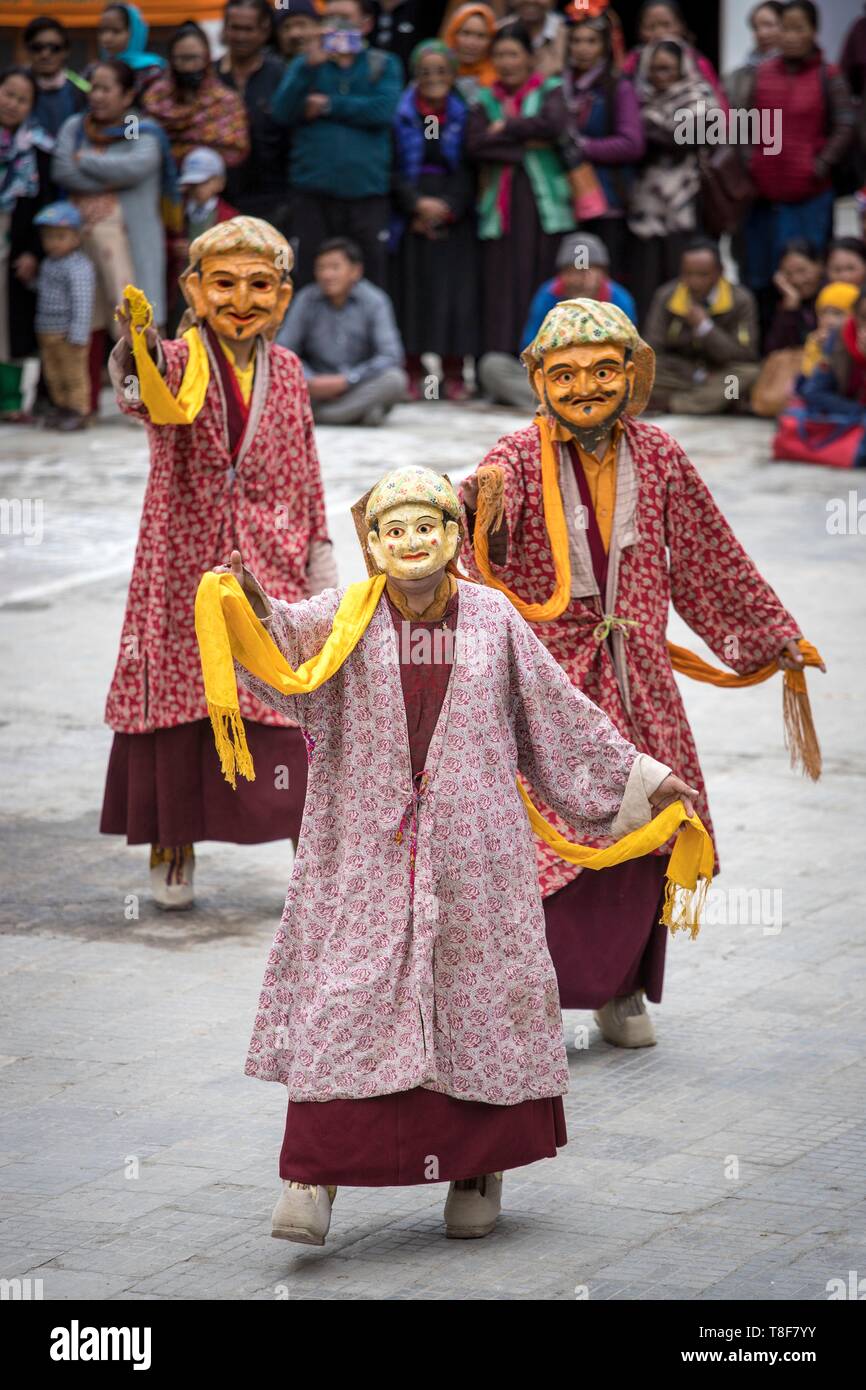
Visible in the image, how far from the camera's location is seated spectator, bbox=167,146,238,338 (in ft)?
47.5

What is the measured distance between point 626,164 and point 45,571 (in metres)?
5.40

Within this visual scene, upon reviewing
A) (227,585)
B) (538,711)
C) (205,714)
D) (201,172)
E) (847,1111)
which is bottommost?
(847,1111)

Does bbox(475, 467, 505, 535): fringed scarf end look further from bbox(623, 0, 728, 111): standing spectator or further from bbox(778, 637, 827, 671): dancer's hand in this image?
bbox(623, 0, 728, 111): standing spectator

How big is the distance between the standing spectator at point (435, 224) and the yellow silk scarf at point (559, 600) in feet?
29.3

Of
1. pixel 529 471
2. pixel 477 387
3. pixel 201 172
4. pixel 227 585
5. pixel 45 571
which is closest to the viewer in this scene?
pixel 227 585

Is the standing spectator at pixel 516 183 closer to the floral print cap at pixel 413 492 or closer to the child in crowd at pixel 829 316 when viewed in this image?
the child in crowd at pixel 829 316

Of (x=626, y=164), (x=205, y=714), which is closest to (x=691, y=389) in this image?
(x=626, y=164)

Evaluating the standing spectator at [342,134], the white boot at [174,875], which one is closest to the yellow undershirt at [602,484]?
the white boot at [174,875]

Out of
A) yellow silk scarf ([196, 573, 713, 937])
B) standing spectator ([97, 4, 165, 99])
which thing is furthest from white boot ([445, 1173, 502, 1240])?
standing spectator ([97, 4, 165, 99])

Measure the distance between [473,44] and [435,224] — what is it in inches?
50.4

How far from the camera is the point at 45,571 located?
11.4m

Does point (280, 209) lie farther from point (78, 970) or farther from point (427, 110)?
point (78, 970)

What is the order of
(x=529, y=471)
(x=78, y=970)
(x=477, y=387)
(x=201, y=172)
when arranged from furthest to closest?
1. (x=477, y=387)
2. (x=201, y=172)
3. (x=78, y=970)
4. (x=529, y=471)

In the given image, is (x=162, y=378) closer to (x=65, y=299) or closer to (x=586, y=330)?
(x=586, y=330)
